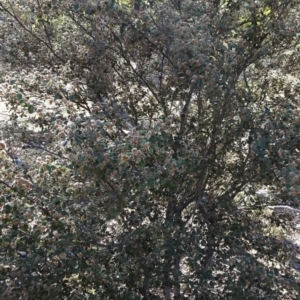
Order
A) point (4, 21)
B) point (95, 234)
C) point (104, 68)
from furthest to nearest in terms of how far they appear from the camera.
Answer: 1. point (4, 21)
2. point (104, 68)
3. point (95, 234)

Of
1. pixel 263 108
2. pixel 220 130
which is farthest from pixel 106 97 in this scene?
pixel 263 108

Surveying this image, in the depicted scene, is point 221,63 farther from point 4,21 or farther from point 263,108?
point 4,21

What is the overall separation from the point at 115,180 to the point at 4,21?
196cm

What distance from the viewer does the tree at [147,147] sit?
99.3 inches

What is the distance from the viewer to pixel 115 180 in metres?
2.57

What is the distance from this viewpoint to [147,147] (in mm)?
2281

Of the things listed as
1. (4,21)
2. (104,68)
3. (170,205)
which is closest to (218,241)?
(170,205)

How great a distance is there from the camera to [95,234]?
284 centimetres

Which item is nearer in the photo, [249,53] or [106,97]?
[249,53]

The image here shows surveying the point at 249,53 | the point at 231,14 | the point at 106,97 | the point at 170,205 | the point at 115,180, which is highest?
the point at 231,14

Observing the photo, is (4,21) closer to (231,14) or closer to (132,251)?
(231,14)

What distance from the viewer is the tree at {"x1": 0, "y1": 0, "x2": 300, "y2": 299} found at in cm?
252

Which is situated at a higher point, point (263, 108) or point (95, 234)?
point (263, 108)

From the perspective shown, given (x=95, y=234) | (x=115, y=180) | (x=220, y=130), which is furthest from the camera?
(x=220, y=130)
